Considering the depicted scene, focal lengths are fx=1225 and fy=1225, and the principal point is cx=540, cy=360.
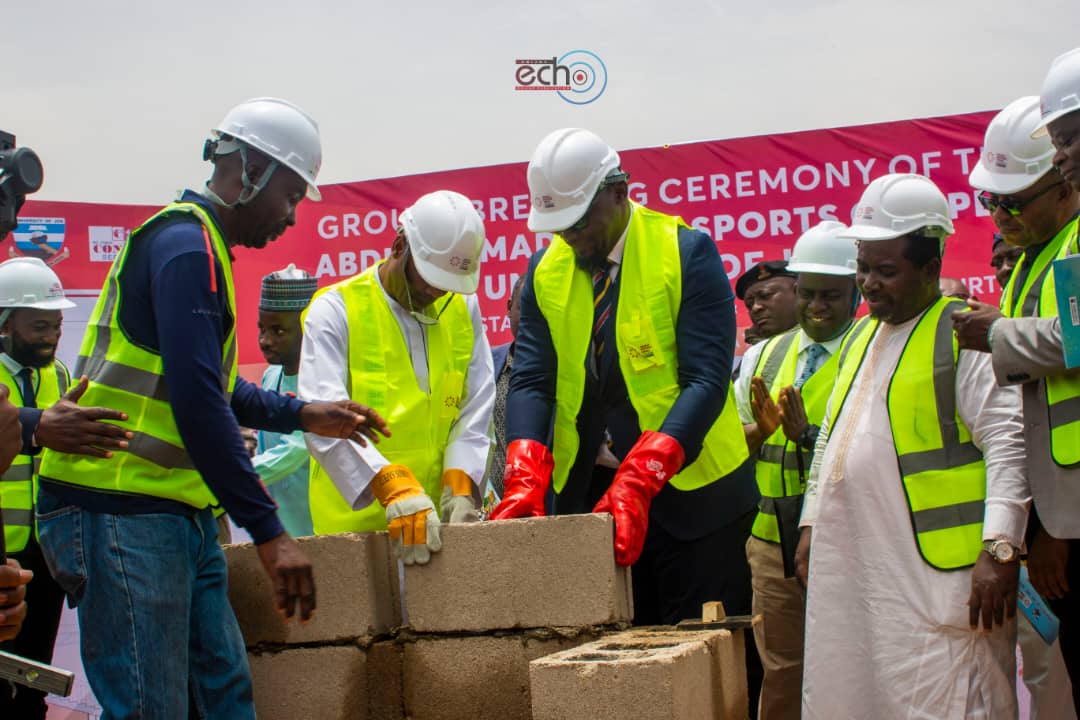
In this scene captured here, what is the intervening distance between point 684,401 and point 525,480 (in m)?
0.59

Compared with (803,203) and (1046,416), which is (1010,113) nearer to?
(1046,416)

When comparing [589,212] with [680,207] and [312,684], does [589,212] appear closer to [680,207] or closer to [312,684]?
[312,684]

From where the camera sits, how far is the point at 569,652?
3422 mm

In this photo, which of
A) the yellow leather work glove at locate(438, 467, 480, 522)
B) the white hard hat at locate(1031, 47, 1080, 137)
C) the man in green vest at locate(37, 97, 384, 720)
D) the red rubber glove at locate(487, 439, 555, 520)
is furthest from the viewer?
the yellow leather work glove at locate(438, 467, 480, 522)

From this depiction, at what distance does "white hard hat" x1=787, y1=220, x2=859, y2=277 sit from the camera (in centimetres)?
562

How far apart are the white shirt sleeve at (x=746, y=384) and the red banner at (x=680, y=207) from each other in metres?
1.76

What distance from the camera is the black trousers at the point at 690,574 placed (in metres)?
4.14

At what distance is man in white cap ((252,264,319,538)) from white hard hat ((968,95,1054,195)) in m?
3.40

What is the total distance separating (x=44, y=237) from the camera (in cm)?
882

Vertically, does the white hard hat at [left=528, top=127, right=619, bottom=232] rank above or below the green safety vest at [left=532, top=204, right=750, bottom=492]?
above

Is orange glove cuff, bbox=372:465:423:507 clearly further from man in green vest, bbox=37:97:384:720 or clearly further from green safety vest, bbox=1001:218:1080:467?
green safety vest, bbox=1001:218:1080:467

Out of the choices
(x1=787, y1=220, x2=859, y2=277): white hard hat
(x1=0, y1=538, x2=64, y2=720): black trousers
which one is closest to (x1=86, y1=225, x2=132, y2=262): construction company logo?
(x1=0, y1=538, x2=64, y2=720): black trousers

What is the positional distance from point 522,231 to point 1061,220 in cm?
502

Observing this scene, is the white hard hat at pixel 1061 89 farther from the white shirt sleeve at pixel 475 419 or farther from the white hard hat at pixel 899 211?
the white shirt sleeve at pixel 475 419
